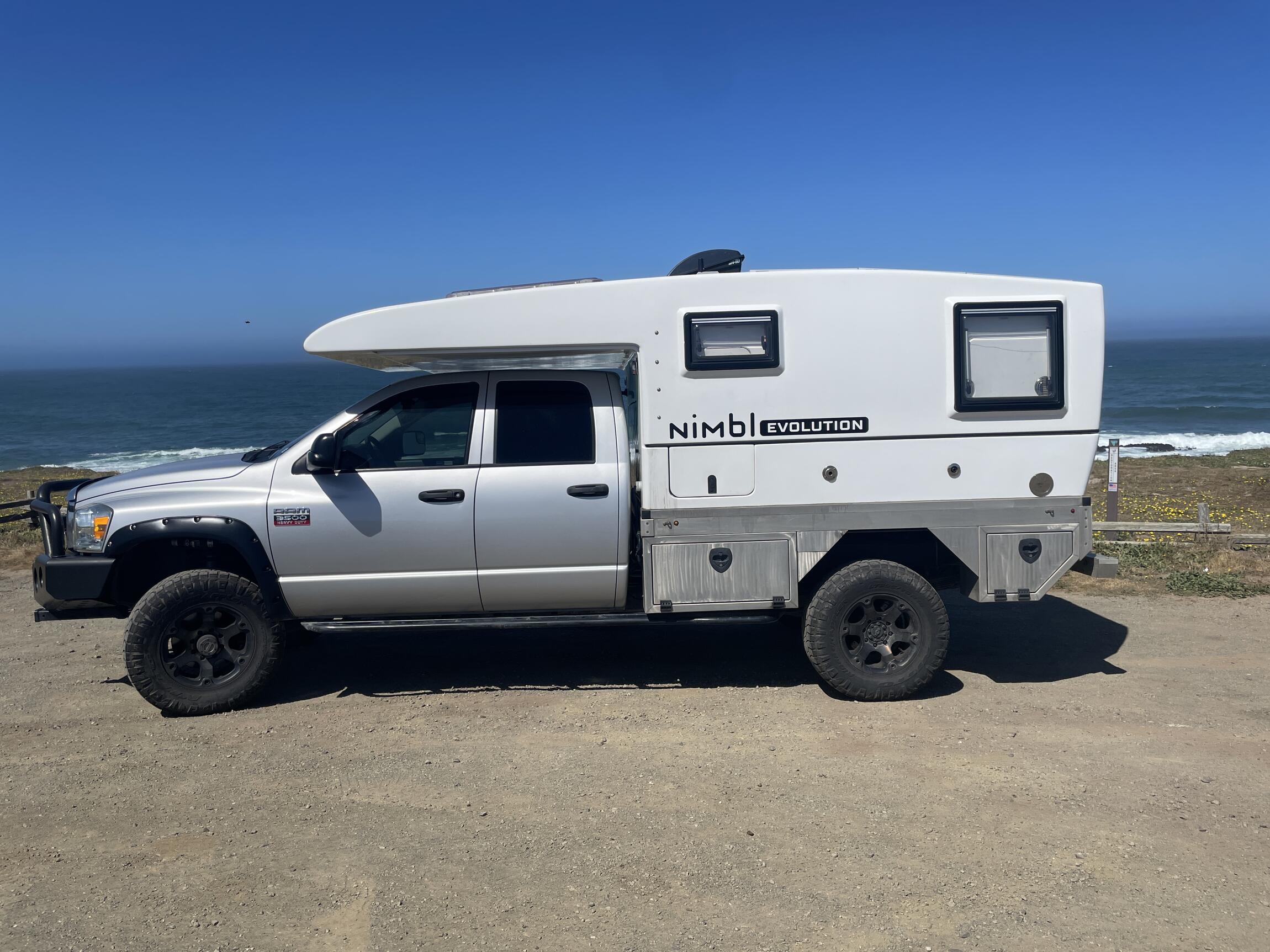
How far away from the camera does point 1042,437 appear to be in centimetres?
594

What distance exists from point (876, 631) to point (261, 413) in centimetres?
6648

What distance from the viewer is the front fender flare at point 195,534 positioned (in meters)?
5.82

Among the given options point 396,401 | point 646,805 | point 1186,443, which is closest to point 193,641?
point 396,401

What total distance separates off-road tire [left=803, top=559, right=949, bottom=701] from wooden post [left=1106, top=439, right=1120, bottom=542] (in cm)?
454

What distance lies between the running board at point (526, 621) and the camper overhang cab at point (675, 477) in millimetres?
23

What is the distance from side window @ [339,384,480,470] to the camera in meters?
5.96

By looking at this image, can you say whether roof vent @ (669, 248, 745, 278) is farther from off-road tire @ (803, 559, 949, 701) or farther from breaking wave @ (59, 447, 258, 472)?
breaking wave @ (59, 447, 258, 472)

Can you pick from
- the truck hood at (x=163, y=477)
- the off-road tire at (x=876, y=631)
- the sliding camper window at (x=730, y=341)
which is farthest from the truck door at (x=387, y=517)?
the off-road tire at (x=876, y=631)

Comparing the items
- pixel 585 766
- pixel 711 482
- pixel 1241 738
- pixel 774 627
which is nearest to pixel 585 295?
pixel 711 482

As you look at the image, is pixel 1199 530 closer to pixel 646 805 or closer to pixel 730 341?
pixel 730 341

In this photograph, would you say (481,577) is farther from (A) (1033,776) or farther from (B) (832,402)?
(A) (1033,776)

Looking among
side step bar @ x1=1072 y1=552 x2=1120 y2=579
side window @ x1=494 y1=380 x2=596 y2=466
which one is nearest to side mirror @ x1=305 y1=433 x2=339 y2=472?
side window @ x1=494 y1=380 x2=596 y2=466

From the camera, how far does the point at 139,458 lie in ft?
128

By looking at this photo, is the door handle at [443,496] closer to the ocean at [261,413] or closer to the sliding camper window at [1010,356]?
the sliding camper window at [1010,356]
